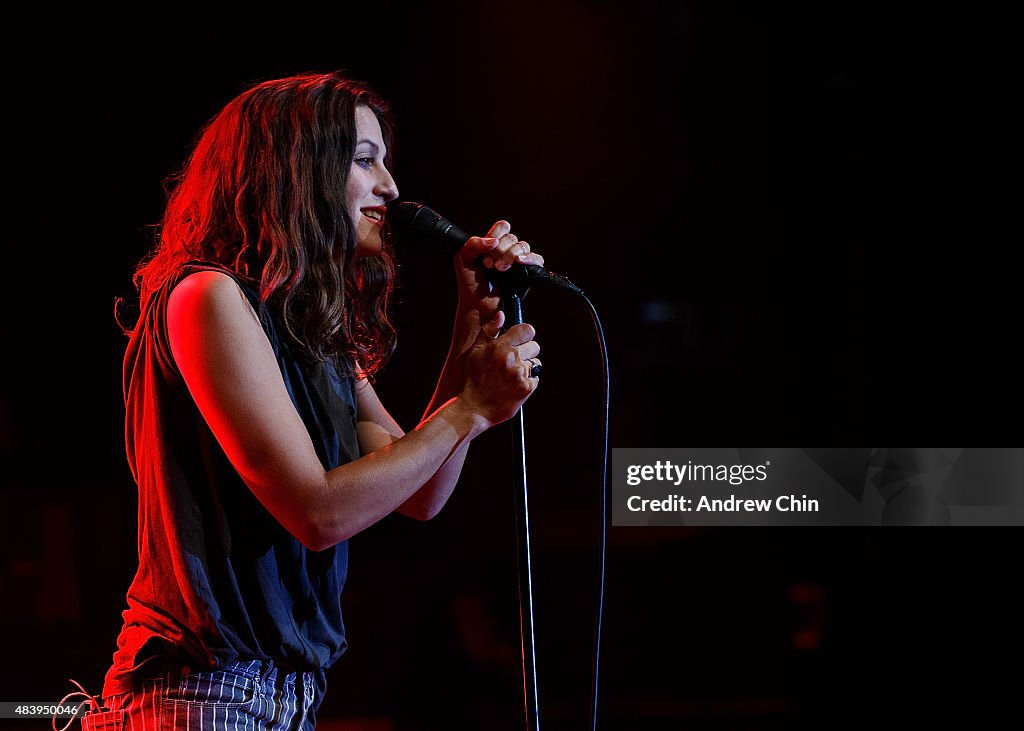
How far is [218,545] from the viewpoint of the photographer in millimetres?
1034

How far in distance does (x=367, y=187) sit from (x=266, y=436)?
42cm

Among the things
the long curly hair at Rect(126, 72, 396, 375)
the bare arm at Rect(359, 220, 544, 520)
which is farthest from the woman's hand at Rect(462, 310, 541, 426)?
the long curly hair at Rect(126, 72, 396, 375)

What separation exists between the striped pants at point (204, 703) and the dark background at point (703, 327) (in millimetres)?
1447

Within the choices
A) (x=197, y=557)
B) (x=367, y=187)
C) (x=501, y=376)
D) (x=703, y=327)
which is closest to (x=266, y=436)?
(x=197, y=557)

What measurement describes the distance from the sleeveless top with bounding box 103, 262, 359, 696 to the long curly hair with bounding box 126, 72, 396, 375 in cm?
7

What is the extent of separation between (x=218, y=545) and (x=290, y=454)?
15cm

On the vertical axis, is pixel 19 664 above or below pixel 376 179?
below

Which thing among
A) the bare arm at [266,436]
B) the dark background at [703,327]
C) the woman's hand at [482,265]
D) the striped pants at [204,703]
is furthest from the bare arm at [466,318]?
the dark background at [703,327]

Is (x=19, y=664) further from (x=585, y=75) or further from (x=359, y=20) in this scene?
(x=585, y=75)

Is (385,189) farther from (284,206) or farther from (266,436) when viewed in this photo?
(266,436)

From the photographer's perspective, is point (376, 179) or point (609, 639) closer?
point (376, 179)

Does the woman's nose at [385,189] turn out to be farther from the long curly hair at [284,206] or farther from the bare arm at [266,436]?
the bare arm at [266,436]

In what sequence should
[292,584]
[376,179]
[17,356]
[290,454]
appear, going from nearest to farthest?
[290,454] → [292,584] → [376,179] → [17,356]

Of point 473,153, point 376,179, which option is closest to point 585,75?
point 473,153
